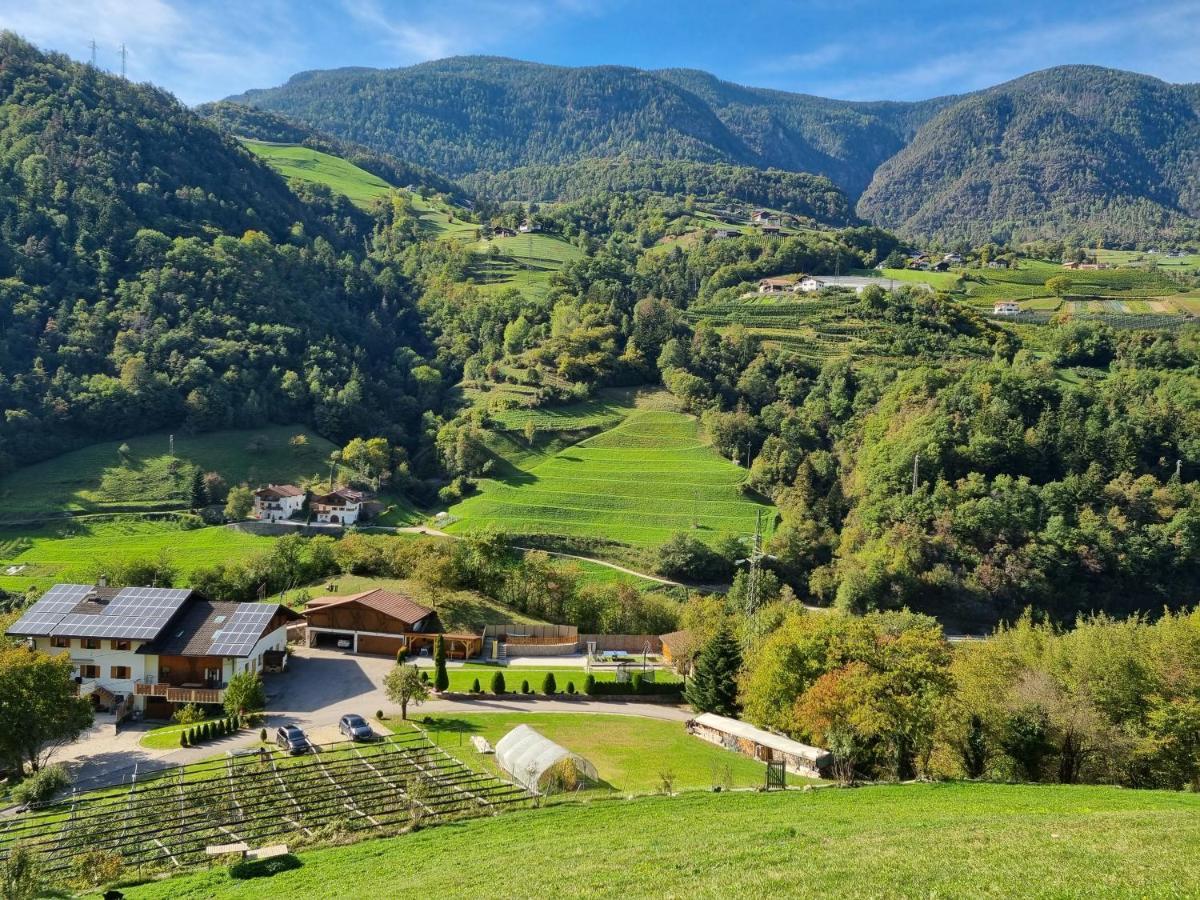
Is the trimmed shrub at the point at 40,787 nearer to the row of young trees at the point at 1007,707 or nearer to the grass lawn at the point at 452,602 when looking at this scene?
the row of young trees at the point at 1007,707

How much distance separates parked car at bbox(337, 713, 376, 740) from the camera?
102 feet

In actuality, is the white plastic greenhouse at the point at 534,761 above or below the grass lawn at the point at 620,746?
above

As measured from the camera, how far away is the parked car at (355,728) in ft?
102

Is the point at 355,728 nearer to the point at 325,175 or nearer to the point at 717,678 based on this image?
the point at 717,678

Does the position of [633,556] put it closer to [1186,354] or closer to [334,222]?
[1186,354]

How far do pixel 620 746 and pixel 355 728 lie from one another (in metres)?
10.8

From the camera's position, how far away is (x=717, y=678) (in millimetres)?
38312

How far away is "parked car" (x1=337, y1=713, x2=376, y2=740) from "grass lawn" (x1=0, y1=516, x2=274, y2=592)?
110 ft

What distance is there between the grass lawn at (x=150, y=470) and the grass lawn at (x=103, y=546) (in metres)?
3.62

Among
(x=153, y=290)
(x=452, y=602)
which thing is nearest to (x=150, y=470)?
(x=153, y=290)

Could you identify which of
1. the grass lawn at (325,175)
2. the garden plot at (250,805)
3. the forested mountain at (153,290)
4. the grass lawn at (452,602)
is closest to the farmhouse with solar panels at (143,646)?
the garden plot at (250,805)

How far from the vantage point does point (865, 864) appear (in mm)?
13875

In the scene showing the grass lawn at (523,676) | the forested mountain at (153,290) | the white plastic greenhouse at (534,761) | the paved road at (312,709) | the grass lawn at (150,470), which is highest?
the forested mountain at (153,290)

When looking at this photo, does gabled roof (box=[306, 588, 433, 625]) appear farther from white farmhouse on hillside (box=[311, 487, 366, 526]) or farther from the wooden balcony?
→ white farmhouse on hillside (box=[311, 487, 366, 526])
